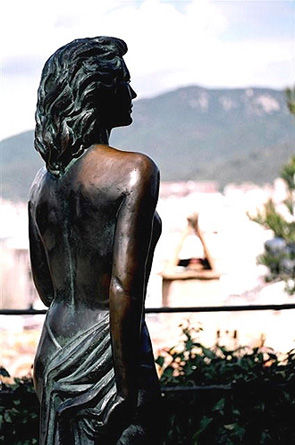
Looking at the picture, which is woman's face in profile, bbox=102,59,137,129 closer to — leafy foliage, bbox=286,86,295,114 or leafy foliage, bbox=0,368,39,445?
leafy foliage, bbox=0,368,39,445

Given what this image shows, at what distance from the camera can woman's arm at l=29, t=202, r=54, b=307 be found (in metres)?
3.08

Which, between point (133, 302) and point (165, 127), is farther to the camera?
point (165, 127)

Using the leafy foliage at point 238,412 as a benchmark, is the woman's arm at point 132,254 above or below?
above

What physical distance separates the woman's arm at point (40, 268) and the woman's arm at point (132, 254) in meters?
0.42

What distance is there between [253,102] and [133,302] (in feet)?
81.6

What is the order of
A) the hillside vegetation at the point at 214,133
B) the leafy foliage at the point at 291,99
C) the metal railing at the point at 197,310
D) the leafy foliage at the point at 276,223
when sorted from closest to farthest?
the metal railing at the point at 197,310 → the leafy foliage at the point at 276,223 → the leafy foliage at the point at 291,99 → the hillside vegetation at the point at 214,133

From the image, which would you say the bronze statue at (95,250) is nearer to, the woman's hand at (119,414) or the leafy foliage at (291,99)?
the woman's hand at (119,414)

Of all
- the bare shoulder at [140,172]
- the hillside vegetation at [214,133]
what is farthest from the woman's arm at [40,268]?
the hillside vegetation at [214,133]

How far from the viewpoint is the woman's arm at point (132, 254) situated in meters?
2.68

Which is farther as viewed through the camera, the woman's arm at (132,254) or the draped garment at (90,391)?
the draped garment at (90,391)

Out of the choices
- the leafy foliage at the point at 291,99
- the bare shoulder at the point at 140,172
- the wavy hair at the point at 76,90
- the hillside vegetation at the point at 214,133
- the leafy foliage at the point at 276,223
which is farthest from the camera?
the hillside vegetation at the point at 214,133

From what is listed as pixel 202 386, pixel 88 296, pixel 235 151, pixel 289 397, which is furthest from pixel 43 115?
pixel 235 151

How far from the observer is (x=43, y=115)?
2.86 meters

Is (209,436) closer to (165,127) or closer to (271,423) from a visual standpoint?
(271,423)
